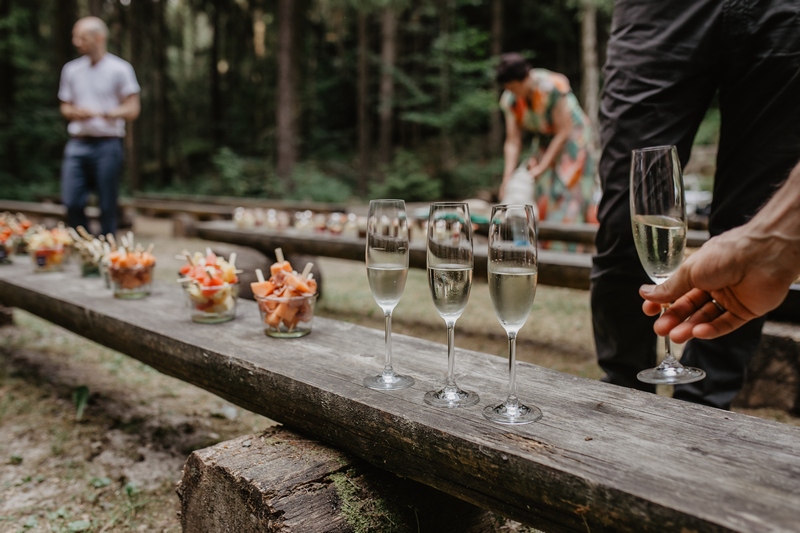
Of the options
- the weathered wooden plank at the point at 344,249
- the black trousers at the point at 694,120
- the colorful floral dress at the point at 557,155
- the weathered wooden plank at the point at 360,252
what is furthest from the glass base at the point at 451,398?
the colorful floral dress at the point at 557,155

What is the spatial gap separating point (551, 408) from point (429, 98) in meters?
16.5

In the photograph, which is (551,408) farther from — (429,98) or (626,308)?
→ (429,98)

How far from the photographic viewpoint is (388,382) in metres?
1.39

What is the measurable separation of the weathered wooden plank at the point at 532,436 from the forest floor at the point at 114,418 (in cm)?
23

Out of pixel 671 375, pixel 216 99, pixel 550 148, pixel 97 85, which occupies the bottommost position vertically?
pixel 671 375

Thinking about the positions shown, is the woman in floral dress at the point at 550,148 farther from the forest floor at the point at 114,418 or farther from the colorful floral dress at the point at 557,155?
the forest floor at the point at 114,418

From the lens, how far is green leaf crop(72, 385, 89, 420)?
112 inches

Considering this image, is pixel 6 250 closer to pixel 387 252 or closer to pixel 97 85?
pixel 97 85

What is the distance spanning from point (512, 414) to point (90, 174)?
5.21m

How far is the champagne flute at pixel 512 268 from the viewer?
113 cm

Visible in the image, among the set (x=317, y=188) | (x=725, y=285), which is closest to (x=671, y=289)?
(x=725, y=285)

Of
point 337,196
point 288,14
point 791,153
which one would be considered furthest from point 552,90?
point 337,196

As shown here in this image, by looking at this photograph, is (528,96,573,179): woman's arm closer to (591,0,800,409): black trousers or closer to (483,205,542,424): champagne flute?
(591,0,800,409): black trousers

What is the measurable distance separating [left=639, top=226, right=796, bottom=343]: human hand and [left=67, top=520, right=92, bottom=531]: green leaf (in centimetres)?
182
